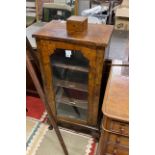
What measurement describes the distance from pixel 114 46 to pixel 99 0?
122cm

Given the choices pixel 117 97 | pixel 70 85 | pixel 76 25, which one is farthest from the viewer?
pixel 70 85

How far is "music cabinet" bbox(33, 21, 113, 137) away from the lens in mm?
1158

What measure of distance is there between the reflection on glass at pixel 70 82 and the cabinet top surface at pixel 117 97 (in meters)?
0.25

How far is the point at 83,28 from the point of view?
1184mm

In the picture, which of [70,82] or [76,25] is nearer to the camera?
[76,25]

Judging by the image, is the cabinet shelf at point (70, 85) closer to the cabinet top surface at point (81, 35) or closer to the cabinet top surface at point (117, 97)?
the cabinet top surface at point (117, 97)

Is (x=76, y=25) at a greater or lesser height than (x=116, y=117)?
greater

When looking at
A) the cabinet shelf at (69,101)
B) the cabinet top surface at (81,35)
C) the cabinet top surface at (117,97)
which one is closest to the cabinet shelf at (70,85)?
the cabinet shelf at (69,101)

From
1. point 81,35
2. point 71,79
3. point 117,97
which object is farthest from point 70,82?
point 117,97

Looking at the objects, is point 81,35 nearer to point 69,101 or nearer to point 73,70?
point 73,70

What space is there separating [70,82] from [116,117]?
2.12 ft

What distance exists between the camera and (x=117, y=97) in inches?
39.3

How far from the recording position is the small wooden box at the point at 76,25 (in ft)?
3.72
